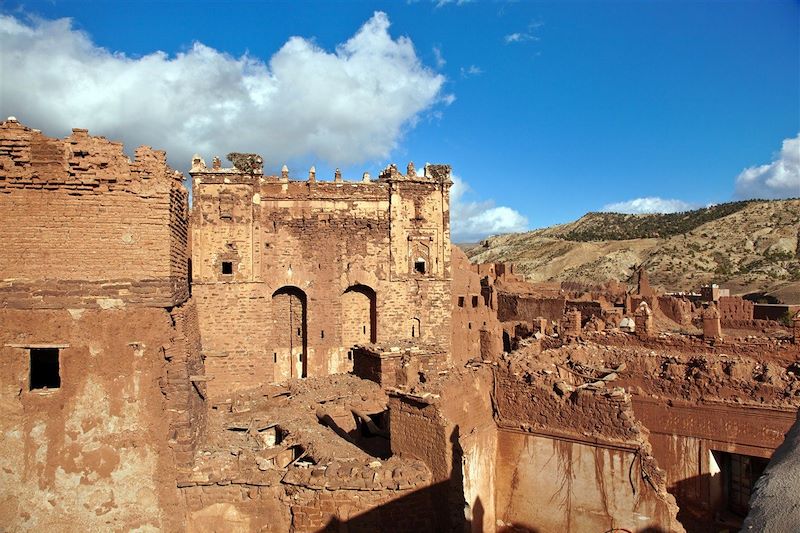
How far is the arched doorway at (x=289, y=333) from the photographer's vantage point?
21.7 m

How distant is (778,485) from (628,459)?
5542 mm

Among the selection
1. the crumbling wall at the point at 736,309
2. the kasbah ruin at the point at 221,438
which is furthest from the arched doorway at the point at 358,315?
the crumbling wall at the point at 736,309

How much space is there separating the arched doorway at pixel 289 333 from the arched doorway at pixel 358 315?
158cm

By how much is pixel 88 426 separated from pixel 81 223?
2898 mm

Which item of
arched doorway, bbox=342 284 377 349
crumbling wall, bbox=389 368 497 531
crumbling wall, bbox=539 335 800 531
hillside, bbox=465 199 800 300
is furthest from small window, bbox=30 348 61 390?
hillside, bbox=465 199 800 300

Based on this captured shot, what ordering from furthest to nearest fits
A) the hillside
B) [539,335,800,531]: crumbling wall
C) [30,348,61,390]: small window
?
the hillside
[30,348,61,390]: small window
[539,335,800,531]: crumbling wall

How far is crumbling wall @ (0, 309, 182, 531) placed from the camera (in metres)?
7.91

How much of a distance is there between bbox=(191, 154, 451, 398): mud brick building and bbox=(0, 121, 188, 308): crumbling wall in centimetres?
1203

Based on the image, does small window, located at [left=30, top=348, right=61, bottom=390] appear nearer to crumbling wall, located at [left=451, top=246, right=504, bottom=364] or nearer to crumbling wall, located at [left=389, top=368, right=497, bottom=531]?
crumbling wall, located at [left=389, top=368, right=497, bottom=531]

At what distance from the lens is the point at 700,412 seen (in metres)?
8.86

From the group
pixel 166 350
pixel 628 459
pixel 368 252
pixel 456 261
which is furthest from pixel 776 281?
pixel 166 350

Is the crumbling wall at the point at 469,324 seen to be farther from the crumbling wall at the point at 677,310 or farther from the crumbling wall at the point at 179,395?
the crumbling wall at the point at 179,395

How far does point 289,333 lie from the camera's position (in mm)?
22031

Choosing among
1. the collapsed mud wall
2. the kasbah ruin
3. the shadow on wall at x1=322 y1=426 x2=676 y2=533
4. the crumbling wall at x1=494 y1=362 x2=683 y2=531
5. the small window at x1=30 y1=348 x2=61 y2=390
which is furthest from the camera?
the collapsed mud wall
